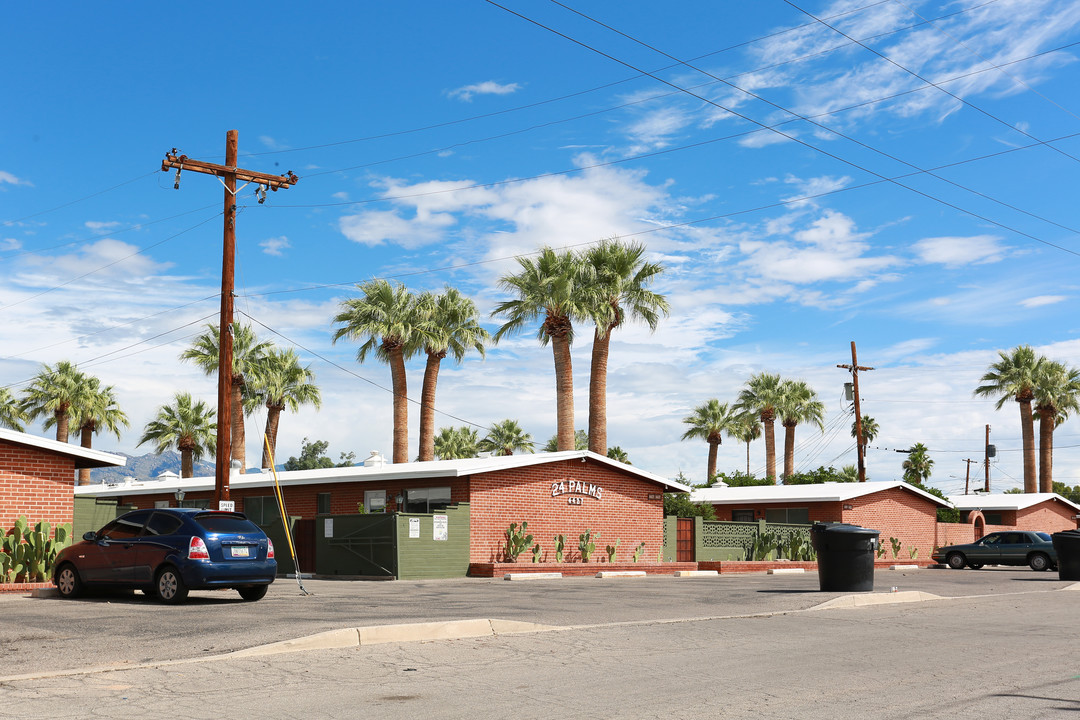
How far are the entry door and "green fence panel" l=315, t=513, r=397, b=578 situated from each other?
13937 mm

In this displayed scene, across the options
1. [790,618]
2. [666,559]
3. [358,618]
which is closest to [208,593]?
[358,618]

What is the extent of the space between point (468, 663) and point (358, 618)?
424 cm

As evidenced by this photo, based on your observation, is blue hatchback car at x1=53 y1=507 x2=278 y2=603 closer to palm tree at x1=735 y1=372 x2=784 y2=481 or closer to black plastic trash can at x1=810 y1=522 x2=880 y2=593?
black plastic trash can at x1=810 y1=522 x2=880 y2=593

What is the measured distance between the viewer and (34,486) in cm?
2100

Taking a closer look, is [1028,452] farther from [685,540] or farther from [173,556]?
[173,556]

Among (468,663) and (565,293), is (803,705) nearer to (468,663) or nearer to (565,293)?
(468,663)

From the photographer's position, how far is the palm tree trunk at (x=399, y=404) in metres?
45.6

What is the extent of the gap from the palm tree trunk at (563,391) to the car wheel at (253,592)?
22592mm

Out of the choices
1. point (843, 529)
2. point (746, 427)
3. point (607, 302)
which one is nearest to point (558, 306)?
point (607, 302)

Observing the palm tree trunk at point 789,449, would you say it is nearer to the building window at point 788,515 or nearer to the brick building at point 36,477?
the building window at point 788,515

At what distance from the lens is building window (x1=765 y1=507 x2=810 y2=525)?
46.6 m

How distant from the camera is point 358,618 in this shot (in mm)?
14328

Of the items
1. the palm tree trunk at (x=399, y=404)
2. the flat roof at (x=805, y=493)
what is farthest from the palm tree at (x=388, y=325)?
the flat roof at (x=805, y=493)

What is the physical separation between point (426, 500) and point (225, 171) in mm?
11709
